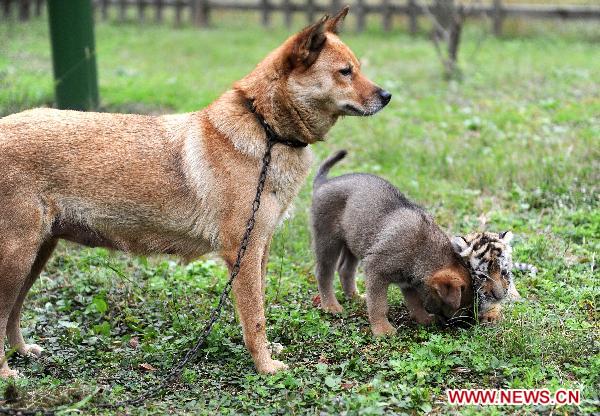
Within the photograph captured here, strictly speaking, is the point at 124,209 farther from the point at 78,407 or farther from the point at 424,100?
the point at 424,100

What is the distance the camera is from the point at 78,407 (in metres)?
4.76

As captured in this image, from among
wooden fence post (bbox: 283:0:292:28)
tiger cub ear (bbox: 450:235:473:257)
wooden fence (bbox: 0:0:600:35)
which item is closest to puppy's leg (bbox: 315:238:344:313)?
tiger cub ear (bbox: 450:235:473:257)

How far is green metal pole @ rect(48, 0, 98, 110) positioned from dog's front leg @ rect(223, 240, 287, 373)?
5.65 m

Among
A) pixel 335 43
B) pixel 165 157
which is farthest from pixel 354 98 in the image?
pixel 165 157

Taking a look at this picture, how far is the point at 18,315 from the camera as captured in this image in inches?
230

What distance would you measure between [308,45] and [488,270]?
2045 millimetres

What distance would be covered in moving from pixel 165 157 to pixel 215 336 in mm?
1344

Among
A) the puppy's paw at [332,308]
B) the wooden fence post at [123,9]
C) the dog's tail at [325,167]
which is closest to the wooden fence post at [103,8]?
the wooden fence post at [123,9]

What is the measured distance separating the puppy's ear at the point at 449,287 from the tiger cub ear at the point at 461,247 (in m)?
0.22

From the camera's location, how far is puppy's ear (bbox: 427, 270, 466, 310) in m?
5.73

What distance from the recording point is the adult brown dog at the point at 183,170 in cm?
524

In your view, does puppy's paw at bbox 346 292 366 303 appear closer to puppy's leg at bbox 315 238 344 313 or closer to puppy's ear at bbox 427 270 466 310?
A: puppy's leg at bbox 315 238 344 313

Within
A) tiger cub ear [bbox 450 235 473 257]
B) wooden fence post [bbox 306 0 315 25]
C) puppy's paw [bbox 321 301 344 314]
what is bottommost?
wooden fence post [bbox 306 0 315 25]

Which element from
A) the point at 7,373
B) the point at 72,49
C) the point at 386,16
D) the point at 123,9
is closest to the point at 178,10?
the point at 123,9
